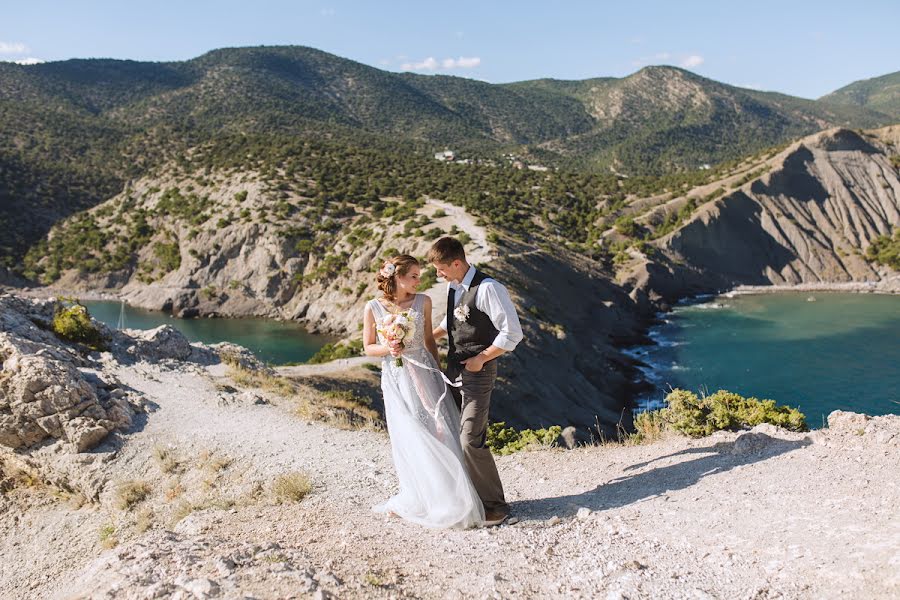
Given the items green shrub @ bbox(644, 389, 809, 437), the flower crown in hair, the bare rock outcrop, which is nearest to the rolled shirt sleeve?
the flower crown in hair

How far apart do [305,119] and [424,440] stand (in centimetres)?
11203

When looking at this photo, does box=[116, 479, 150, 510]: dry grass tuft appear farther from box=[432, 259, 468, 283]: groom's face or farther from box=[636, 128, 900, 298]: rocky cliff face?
box=[636, 128, 900, 298]: rocky cliff face

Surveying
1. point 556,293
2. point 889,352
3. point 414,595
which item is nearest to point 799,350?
point 889,352

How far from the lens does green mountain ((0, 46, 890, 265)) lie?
7408cm

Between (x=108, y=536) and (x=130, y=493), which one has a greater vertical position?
(x=130, y=493)

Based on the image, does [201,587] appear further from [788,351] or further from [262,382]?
[788,351]

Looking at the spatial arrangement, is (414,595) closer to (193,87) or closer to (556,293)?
(556,293)

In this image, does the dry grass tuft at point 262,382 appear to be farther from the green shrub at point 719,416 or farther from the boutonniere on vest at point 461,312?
the boutonniere on vest at point 461,312

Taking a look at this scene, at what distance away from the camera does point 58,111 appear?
9438 cm

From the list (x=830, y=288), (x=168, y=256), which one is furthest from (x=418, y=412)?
(x=830, y=288)

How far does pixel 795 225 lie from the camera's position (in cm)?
6600

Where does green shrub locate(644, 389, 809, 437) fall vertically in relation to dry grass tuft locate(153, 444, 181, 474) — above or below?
above

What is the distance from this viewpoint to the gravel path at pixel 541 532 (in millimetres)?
4527

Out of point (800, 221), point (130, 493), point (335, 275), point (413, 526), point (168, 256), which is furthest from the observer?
point (800, 221)
